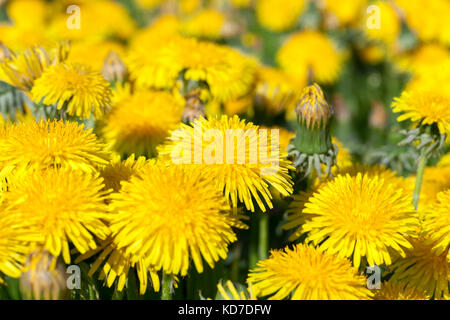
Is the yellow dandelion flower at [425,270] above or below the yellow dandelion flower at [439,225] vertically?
below

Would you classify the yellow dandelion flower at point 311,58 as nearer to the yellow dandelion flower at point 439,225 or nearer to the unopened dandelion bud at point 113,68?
the unopened dandelion bud at point 113,68

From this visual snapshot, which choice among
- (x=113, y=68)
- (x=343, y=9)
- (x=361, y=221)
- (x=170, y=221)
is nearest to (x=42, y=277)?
(x=170, y=221)

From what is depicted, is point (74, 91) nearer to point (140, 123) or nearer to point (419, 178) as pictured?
point (140, 123)

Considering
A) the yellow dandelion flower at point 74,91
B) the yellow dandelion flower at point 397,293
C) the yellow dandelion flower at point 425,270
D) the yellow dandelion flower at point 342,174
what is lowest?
the yellow dandelion flower at point 397,293

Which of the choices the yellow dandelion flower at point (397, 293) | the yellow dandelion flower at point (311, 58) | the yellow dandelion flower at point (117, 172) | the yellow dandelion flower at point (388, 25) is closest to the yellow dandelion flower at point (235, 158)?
the yellow dandelion flower at point (117, 172)

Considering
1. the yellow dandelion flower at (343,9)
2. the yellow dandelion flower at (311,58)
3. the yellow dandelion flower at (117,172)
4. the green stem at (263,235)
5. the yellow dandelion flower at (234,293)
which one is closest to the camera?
the yellow dandelion flower at (234,293)

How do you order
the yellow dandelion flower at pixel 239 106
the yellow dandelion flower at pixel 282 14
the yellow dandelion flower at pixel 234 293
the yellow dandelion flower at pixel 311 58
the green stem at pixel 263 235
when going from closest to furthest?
the yellow dandelion flower at pixel 234 293, the green stem at pixel 263 235, the yellow dandelion flower at pixel 239 106, the yellow dandelion flower at pixel 311 58, the yellow dandelion flower at pixel 282 14
